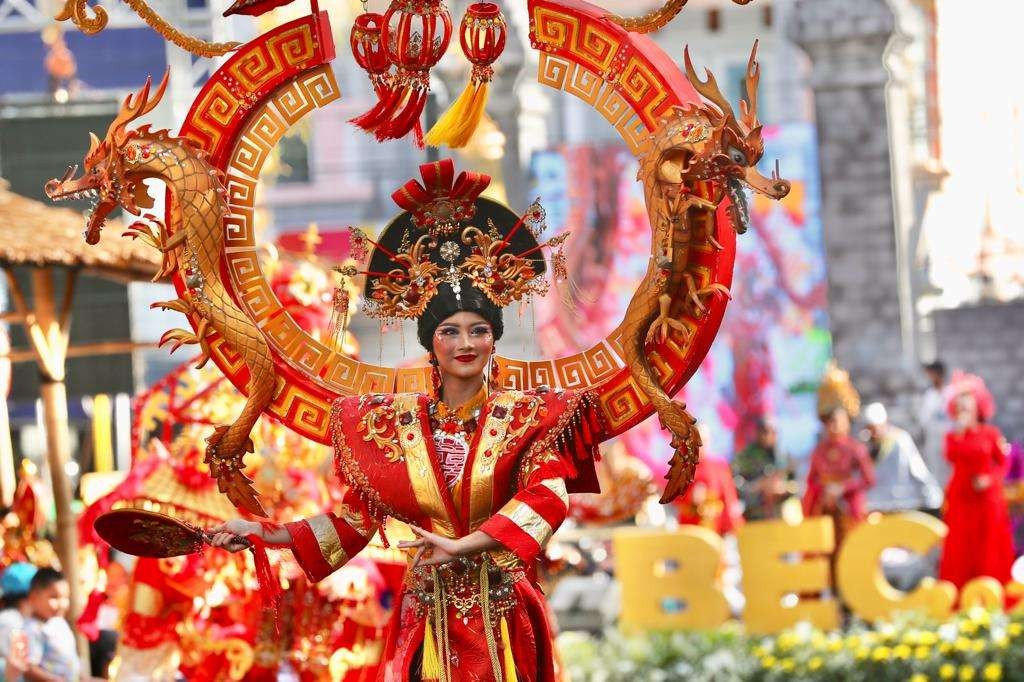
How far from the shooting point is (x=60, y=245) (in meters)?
8.80

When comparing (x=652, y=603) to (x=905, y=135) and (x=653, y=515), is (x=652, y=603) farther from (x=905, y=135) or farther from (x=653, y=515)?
(x=905, y=135)

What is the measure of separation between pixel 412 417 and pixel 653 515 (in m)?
9.77

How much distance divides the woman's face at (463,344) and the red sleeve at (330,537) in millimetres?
440

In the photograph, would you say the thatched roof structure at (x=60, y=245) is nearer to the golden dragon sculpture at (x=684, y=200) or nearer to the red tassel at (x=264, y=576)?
the red tassel at (x=264, y=576)

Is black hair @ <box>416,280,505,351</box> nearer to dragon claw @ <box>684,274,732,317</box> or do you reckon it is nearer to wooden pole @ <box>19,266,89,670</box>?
dragon claw @ <box>684,274,732,317</box>

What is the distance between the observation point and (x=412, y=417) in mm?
4848

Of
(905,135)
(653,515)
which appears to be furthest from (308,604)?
(905,135)

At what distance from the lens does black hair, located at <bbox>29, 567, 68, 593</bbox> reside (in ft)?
22.7

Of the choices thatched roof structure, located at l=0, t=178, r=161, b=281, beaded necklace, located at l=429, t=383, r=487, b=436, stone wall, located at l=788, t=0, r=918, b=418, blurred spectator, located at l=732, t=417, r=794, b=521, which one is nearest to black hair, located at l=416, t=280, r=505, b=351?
beaded necklace, located at l=429, t=383, r=487, b=436

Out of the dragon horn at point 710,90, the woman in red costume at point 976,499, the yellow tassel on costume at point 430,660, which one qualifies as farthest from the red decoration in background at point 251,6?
the woman in red costume at point 976,499

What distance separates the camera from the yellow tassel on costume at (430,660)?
4.77m

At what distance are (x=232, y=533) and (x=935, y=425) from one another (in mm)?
11412

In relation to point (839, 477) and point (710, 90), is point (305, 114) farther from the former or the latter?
point (839, 477)

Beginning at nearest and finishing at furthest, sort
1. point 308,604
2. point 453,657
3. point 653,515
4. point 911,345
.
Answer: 1. point 453,657
2. point 308,604
3. point 653,515
4. point 911,345
